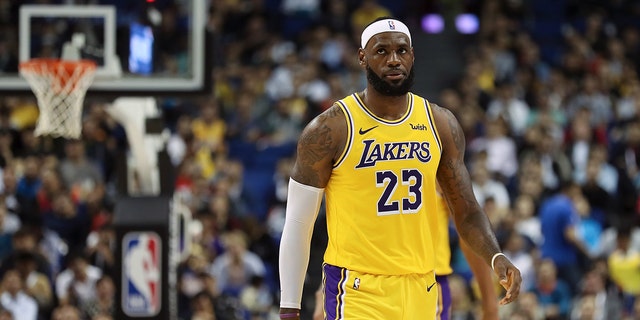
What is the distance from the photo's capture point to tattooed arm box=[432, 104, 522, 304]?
6043 millimetres

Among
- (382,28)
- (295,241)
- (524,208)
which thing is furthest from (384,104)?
(524,208)

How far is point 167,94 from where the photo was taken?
31.0ft

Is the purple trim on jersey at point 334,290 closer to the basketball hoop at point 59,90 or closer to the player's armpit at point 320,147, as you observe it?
the player's armpit at point 320,147

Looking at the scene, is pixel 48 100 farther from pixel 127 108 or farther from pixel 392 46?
pixel 392 46

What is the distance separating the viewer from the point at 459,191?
20.1 ft

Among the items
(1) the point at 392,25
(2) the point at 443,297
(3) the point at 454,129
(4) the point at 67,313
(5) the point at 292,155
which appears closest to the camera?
(1) the point at 392,25

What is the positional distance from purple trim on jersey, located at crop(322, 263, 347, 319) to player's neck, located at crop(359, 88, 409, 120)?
0.82m

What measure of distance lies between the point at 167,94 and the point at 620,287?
23.4 ft

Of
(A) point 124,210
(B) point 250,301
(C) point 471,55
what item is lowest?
(B) point 250,301

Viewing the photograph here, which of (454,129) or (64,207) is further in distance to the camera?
(64,207)

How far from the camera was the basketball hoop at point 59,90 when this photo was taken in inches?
364

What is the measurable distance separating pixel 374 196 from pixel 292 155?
1124 cm

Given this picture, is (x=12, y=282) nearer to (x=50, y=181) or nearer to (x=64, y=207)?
(x=64, y=207)

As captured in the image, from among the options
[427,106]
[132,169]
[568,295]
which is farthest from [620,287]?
[427,106]
